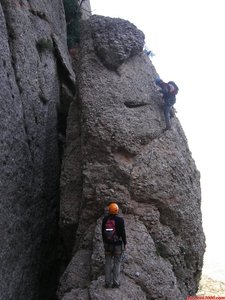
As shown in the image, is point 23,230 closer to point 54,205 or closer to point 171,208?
point 54,205

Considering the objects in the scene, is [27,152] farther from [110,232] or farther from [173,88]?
[173,88]

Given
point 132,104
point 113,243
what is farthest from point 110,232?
point 132,104

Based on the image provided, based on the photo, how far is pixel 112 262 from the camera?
338 inches

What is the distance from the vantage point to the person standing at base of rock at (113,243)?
8.28 m

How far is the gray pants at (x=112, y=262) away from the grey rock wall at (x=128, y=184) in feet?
1.43

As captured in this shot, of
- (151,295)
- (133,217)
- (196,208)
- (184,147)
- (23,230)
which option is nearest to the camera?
(151,295)

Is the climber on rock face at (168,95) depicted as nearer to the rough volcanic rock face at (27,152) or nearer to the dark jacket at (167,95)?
the dark jacket at (167,95)

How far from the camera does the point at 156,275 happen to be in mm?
9391

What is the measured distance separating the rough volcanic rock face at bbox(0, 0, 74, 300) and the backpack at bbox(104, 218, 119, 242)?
3.43 m

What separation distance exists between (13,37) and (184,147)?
22.3 ft

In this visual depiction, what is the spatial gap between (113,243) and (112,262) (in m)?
0.60

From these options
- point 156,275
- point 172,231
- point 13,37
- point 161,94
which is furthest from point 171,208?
point 13,37

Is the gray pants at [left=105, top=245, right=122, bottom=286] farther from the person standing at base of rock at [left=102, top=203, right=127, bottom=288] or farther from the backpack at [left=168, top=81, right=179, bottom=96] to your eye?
the backpack at [left=168, top=81, right=179, bottom=96]

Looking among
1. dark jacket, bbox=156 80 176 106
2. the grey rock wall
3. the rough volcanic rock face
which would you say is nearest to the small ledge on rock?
the grey rock wall
